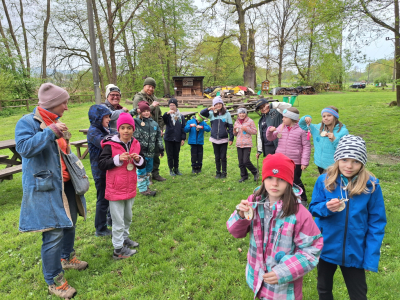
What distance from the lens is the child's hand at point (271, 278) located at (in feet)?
4.98

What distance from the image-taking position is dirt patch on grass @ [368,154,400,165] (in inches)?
257

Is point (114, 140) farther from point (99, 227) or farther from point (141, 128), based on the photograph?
point (141, 128)

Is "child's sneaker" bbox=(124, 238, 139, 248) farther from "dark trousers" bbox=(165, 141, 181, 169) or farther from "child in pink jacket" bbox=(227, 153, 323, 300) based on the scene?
"dark trousers" bbox=(165, 141, 181, 169)

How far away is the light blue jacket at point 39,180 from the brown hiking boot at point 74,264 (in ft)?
2.95

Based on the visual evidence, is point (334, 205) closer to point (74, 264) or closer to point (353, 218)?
point (353, 218)

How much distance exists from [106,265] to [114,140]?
1.62m

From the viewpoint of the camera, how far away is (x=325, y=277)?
2.12 m

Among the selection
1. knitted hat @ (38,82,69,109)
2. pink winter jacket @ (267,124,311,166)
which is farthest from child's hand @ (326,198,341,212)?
knitted hat @ (38,82,69,109)

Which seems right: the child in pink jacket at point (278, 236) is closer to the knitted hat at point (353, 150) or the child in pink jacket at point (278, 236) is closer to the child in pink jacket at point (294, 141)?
the knitted hat at point (353, 150)

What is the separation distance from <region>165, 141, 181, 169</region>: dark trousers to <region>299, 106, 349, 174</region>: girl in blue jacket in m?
3.38

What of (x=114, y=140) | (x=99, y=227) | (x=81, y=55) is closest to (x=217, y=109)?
(x=114, y=140)

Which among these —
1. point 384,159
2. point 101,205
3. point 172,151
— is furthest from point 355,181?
point 384,159

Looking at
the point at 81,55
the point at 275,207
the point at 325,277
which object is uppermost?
the point at 81,55

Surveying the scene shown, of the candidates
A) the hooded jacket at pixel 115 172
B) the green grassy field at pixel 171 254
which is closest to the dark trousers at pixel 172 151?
the green grassy field at pixel 171 254
